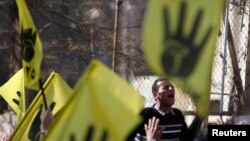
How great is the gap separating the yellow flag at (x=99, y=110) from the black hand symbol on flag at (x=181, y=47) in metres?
0.69

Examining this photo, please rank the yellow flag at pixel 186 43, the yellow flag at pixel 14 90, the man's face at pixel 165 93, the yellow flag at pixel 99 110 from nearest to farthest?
1. the yellow flag at pixel 99 110
2. the yellow flag at pixel 186 43
3. the man's face at pixel 165 93
4. the yellow flag at pixel 14 90

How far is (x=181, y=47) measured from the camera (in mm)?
4414

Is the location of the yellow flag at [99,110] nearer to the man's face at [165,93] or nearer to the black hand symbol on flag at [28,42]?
the man's face at [165,93]

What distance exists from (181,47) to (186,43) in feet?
0.12

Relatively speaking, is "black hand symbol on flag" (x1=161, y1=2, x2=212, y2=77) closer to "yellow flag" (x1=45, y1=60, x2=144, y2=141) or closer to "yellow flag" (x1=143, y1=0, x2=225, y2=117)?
"yellow flag" (x1=143, y1=0, x2=225, y2=117)

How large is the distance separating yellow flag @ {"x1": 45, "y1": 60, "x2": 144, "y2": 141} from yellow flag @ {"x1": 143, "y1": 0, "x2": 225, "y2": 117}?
24.9 inches

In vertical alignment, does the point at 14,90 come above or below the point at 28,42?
below

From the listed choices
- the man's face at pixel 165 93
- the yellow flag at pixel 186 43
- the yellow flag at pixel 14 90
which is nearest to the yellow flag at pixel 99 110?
the yellow flag at pixel 186 43

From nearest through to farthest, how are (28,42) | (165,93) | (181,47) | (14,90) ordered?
1. (181,47)
2. (165,93)
3. (28,42)
4. (14,90)

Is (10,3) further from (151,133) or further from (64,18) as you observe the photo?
(151,133)

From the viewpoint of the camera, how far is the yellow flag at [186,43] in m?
4.37

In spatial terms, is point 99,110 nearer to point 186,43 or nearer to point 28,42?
point 186,43

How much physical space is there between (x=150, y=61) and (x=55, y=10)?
6.03 meters

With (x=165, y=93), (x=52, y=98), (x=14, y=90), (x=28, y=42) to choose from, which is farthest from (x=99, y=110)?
(x=14, y=90)
